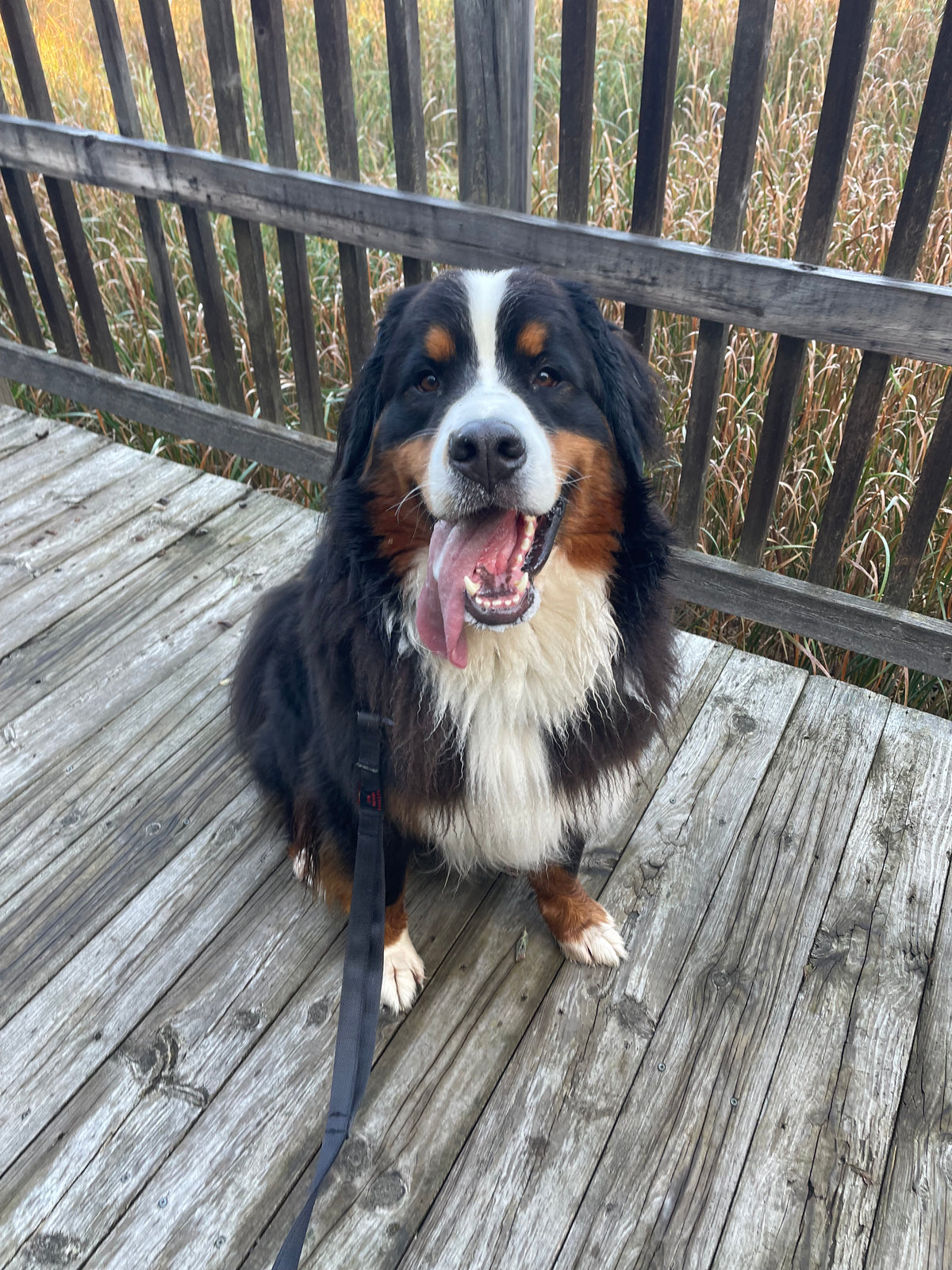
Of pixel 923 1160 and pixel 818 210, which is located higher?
pixel 818 210

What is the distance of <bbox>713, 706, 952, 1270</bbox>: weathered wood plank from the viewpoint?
4.64 ft

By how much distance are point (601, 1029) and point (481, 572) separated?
94 cm

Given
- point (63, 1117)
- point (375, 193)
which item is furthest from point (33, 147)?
point (63, 1117)

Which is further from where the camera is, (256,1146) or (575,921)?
(575,921)

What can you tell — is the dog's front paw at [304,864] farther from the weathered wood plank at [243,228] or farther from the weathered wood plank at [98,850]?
the weathered wood plank at [243,228]

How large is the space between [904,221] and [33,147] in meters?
2.97

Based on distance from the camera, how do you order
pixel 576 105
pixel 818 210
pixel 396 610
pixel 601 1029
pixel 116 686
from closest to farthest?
pixel 396 610 → pixel 601 1029 → pixel 818 210 → pixel 576 105 → pixel 116 686

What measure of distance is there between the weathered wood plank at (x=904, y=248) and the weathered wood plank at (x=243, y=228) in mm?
1948

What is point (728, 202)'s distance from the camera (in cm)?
219

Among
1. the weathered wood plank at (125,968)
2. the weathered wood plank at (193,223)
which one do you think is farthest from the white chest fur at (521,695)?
the weathered wood plank at (193,223)

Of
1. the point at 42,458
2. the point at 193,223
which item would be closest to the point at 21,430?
the point at 42,458

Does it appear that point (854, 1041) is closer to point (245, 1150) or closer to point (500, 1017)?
point (500, 1017)

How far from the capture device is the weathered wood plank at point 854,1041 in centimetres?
141

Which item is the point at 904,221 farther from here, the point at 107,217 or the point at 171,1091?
the point at 107,217
